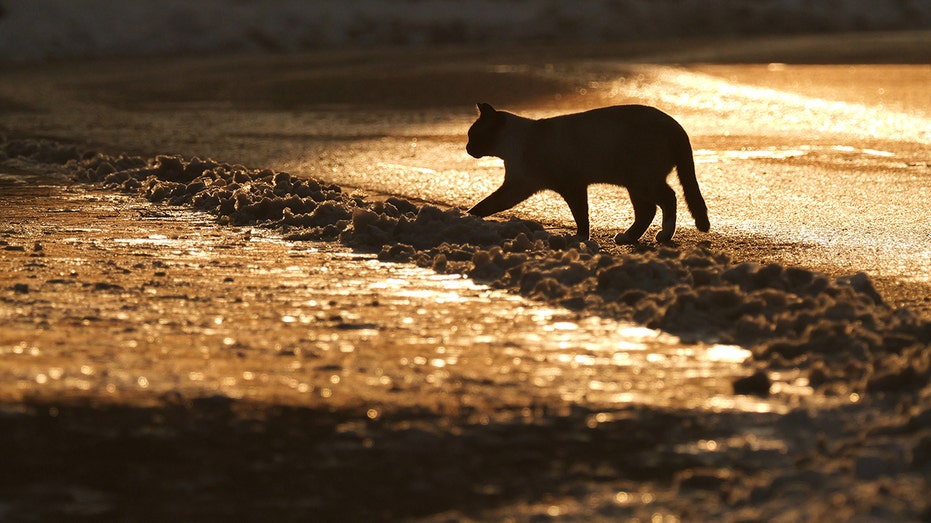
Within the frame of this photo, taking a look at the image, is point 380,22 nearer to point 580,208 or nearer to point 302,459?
point 580,208

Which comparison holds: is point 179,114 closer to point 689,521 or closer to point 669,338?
point 669,338

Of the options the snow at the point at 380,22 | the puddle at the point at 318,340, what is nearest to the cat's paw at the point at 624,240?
the puddle at the point at 318,340

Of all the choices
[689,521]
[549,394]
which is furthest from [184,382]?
[689,521]

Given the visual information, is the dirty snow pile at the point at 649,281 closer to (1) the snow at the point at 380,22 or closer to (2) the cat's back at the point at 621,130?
(2) the cat's back at the point at 621,130

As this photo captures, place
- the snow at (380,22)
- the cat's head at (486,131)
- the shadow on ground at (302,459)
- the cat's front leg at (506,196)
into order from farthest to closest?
1. the snow at (380,22)
2. the cat's head at (486,131)
3. the cat's front leg at (506,196)
4. the shadow on ground at (302,459)

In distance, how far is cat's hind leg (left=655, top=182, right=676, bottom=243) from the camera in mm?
7043

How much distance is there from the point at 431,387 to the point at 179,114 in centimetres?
994

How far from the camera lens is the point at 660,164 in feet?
23.2

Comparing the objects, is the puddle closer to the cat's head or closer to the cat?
the cat

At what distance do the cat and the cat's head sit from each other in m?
0.27

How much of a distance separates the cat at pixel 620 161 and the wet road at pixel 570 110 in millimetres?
245

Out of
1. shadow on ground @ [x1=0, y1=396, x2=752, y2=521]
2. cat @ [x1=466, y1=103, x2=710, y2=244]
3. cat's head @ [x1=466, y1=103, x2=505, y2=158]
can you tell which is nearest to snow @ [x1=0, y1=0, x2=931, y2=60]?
cat's head @ [x1=466, y1=103, x2=505, y2=158]

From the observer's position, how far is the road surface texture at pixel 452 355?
3471mm

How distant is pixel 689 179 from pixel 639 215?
11.9 inches
